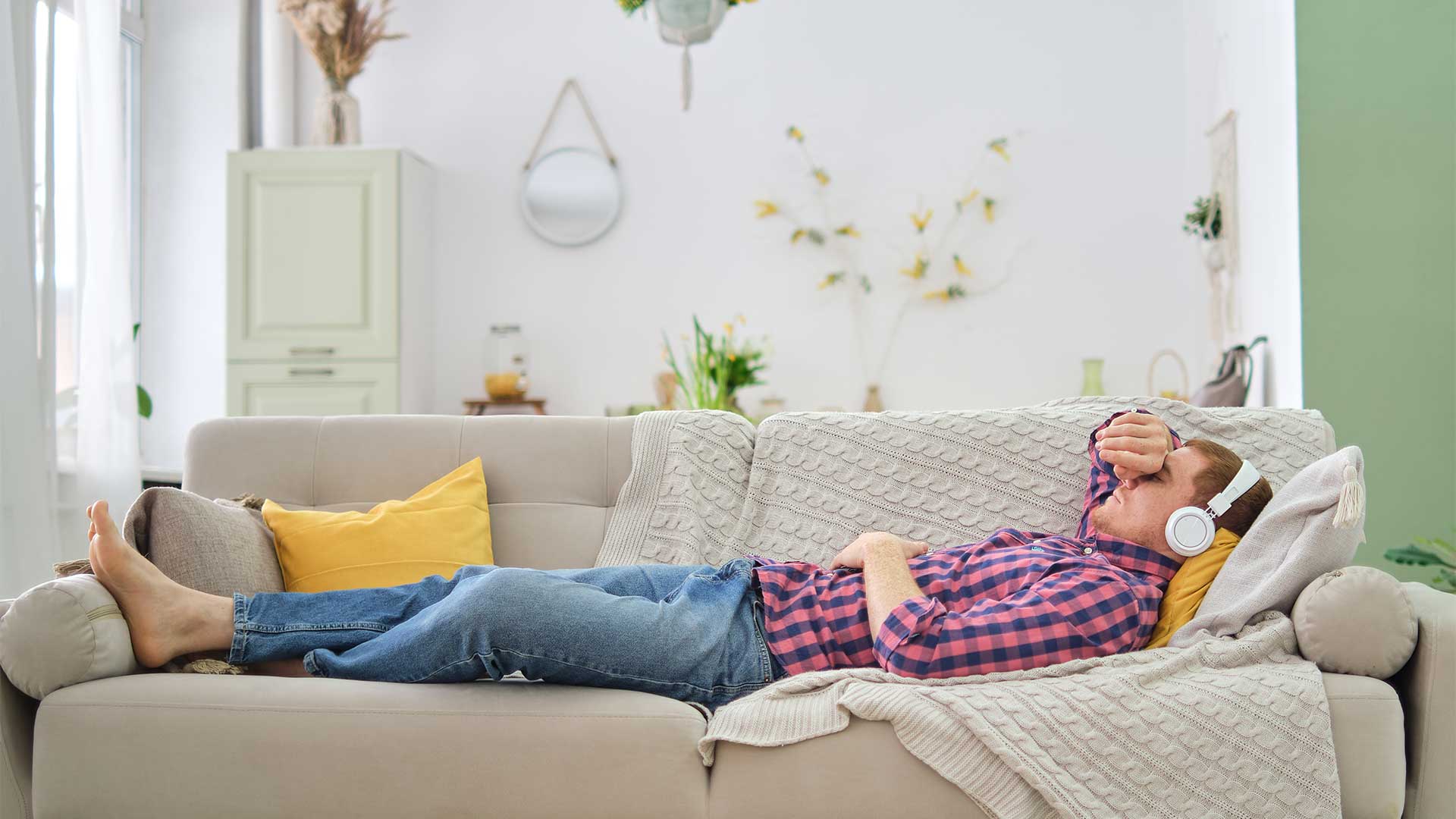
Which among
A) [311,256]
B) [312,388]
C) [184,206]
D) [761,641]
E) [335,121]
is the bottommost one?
[761,641]

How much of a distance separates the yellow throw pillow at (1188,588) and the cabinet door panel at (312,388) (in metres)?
3.23

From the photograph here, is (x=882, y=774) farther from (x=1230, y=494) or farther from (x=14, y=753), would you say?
(x=14, y=753)

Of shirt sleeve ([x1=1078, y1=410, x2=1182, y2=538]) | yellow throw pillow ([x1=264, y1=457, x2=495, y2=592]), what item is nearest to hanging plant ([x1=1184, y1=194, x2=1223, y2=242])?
shirt sleeve ([x1=1078, y1=410, x2=1182, y2=538])

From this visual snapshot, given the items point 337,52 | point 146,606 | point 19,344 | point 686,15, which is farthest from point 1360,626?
point 337,52

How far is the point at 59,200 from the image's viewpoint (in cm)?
357

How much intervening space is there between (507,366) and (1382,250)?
3.13 metres

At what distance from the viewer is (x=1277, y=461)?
208 centimetres

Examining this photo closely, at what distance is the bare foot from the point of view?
163 centimetres

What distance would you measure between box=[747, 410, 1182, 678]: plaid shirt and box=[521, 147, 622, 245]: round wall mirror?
2.90 m

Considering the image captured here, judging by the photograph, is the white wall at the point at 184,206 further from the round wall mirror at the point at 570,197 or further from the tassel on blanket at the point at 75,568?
A: the tassel on blanket at the point at 75,568

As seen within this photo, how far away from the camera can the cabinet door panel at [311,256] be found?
4.30 meters

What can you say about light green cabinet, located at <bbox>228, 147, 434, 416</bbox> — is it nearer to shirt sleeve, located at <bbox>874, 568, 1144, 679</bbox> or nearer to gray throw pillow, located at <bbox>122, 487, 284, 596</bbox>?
gray throw pillow, located at <bbox>122, 487, 284, 596</bbox>

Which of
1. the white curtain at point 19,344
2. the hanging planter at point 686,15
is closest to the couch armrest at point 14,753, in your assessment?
the white curtain at point 19,344

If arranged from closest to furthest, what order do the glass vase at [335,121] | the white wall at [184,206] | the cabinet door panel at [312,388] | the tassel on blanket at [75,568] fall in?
the tassel on blanket at [75,568] → the cabinet door panel at [312,388] → the glass vase at [335,121] → the white wall at [184,206]
